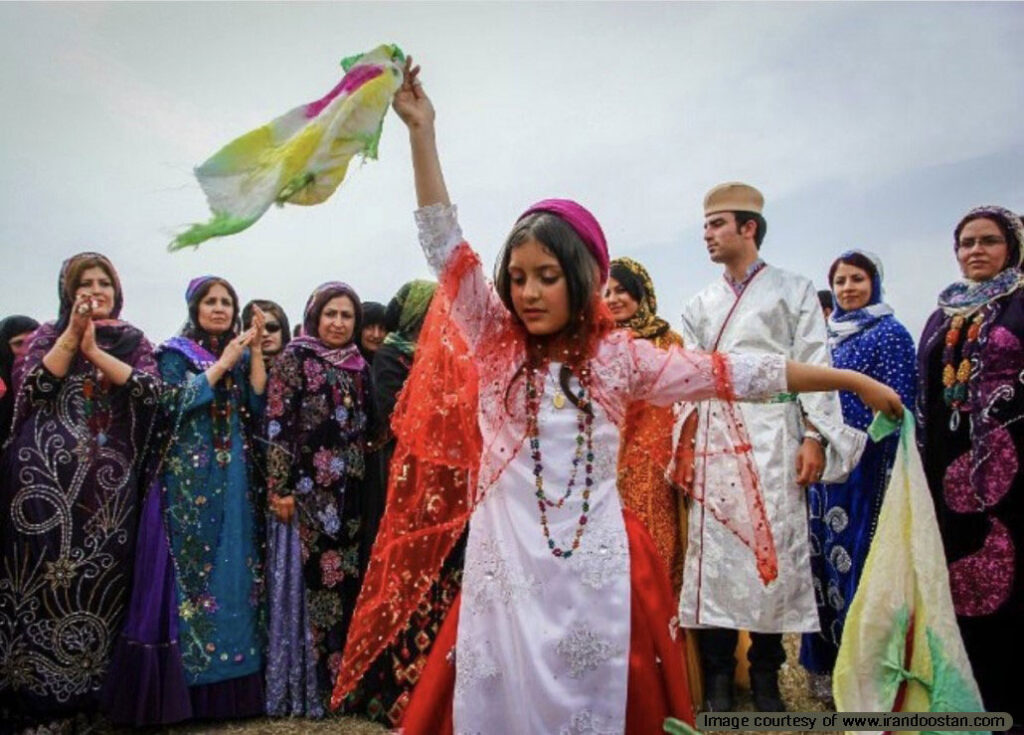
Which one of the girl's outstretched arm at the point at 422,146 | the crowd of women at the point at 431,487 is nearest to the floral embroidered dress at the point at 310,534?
the crowd of women at the point at 431,487

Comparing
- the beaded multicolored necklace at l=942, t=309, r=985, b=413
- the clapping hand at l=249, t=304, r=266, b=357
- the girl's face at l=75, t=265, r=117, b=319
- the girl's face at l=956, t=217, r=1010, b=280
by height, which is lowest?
the beaded multicolored necklace at l=942, t=309, r=985, b=413

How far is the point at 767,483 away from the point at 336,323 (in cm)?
252

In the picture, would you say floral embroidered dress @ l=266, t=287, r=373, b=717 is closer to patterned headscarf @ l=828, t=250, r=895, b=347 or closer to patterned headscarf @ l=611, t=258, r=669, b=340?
patterned headscarf @ l=611, t=258, r=669, b=340

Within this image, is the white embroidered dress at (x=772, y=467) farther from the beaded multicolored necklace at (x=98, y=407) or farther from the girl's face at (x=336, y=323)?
the beaded multicolored necklace at (x=98, y=407)

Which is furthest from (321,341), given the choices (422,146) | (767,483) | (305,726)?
(422,146)

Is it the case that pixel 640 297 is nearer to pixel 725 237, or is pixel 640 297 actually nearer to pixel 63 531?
pixel 725 237

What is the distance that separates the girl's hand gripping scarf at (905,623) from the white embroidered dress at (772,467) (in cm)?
121

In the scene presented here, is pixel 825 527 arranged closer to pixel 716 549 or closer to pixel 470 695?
pixel 716 549

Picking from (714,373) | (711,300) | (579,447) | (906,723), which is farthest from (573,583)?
(711,300)

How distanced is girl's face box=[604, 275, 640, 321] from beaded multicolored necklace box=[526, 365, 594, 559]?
2.41 meters

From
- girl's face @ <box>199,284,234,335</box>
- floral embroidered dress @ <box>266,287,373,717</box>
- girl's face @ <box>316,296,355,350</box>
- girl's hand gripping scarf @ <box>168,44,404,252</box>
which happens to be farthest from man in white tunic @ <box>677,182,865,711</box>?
girl's face @ <box>199,284,234,335</box>

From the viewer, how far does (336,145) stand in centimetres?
218

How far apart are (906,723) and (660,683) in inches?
32.8

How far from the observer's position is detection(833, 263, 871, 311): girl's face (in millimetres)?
5031
